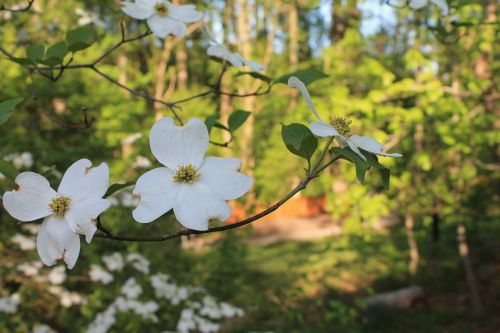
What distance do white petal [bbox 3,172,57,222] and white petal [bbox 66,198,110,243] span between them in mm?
41

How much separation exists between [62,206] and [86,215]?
5 cm

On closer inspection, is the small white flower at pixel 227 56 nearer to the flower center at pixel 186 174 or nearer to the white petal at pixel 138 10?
the white petal at pixel 138 10

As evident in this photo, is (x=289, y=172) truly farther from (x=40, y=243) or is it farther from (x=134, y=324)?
(x=40, y=243)

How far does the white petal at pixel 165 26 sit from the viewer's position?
97 centimetres

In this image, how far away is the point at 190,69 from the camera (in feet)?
47.6

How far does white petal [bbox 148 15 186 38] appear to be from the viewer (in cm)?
97

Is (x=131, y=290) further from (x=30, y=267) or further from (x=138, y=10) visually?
(x=138, y=10)

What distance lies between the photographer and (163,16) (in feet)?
3.26

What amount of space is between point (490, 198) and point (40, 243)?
508 cm

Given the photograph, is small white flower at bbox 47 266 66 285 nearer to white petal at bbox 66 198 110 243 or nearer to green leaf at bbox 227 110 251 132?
green leaf at bbox 227 110 251 132

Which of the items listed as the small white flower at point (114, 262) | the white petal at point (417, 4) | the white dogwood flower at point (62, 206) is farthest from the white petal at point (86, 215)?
the small white flower at point (114, 262)

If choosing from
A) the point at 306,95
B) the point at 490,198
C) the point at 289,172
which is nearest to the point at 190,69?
the point at 289,172

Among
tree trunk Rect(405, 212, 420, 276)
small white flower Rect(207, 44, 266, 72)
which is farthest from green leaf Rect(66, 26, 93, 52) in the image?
tree trunk Rect(405, 212, 420, 276)

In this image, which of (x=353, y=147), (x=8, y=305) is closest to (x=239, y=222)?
(x=353, y=147)
